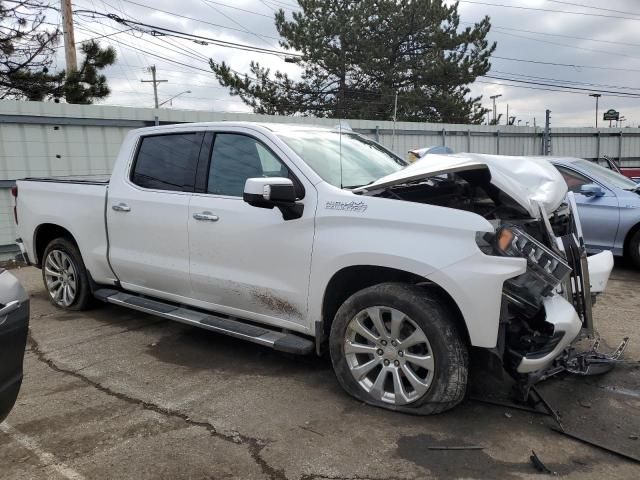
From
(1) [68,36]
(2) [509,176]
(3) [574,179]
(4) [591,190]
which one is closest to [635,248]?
(4) [591,190]

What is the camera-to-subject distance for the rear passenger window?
455cm

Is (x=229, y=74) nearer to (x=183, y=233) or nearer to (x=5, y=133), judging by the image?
(x=5, y=133)

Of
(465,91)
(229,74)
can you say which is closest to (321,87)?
(229,74)

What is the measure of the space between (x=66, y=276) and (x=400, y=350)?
4031 millimetres

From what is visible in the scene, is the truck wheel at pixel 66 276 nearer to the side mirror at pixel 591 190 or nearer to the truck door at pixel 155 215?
the truck door at pixel 155 215

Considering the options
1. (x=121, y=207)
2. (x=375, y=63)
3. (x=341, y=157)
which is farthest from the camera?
(x=375, y=63)

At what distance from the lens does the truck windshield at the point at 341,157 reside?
394 cm

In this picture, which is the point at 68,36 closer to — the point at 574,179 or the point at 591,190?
the point at 574,179

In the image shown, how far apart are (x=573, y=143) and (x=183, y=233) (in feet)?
59.3

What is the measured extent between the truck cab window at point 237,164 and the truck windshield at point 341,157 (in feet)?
0.66

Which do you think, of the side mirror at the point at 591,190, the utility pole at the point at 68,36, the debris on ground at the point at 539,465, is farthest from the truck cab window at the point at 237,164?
the utility pole at the point at 68,36

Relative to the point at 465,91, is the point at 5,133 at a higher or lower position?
lower

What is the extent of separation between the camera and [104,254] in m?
5.17

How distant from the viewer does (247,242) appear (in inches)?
156
